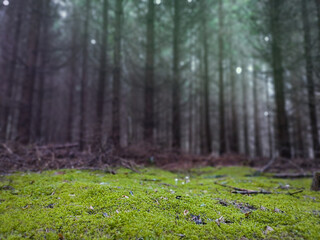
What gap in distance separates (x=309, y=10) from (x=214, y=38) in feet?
28.4

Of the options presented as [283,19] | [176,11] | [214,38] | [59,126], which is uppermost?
[214,38]

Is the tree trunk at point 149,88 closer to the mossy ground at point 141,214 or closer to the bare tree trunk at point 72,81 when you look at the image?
the mossy ground at point 141,214

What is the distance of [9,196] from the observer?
8.54ft

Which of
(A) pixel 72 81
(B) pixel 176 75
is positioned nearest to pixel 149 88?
(B) pixel 176 75

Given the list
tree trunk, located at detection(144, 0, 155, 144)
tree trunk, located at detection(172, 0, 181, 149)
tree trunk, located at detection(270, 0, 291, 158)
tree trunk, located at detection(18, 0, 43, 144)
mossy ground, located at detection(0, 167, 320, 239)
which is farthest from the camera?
tree trunk, located at detection(172, 0, 181, 149)

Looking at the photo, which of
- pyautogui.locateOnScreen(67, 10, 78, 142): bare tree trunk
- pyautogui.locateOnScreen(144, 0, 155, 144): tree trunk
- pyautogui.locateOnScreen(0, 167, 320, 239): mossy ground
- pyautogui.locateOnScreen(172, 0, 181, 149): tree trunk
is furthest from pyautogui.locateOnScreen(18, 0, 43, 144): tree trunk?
pyautogui.locateOnScreen(0, 167, 320, 239): mossy ground

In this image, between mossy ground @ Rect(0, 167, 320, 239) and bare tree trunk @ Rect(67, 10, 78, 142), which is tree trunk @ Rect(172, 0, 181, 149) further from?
mossy ground @ Rect(0, 167, 320, 239)

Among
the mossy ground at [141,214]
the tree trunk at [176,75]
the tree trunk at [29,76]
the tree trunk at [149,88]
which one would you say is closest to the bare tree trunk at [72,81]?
the tree trunk at [29,76]

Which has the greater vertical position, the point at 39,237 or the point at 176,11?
the point at 176,11

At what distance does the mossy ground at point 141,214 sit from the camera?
74.2 inches

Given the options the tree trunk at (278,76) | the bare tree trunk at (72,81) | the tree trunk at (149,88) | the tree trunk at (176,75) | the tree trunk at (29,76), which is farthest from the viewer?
the bare tree trunk at (72,81)

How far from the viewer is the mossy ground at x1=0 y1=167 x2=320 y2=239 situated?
6.18 ft

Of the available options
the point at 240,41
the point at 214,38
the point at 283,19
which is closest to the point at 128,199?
the point at 283,19

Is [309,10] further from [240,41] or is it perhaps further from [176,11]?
[240,41]
